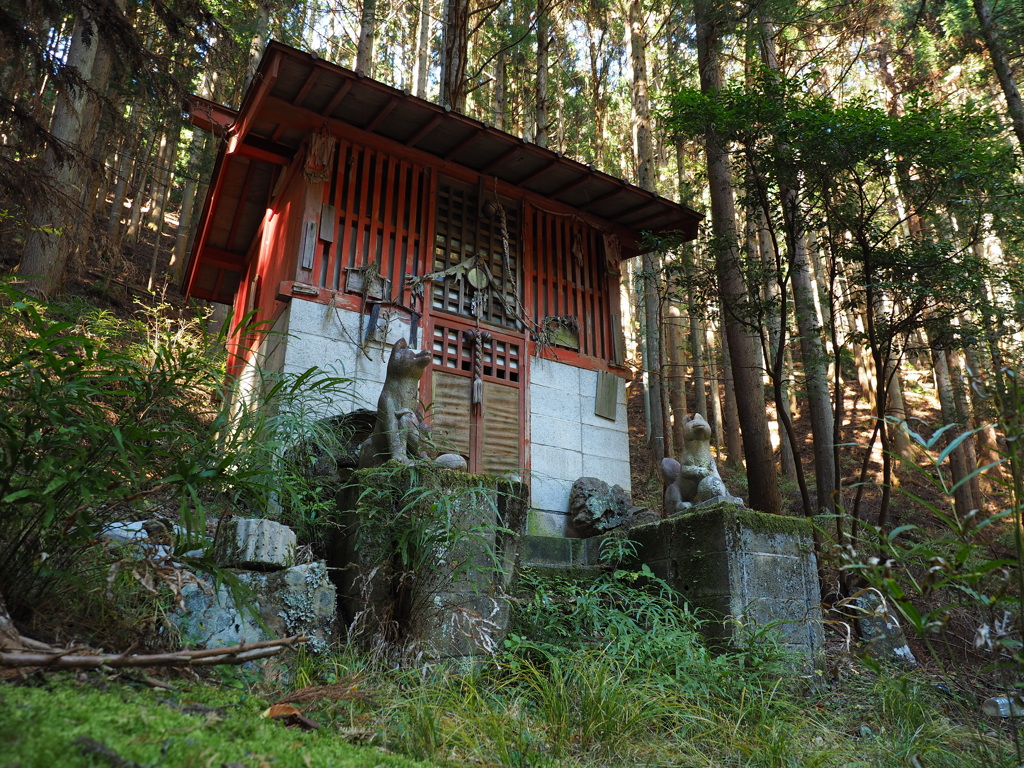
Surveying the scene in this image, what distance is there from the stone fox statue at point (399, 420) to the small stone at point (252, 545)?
1.16 m

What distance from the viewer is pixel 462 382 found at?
8320mm

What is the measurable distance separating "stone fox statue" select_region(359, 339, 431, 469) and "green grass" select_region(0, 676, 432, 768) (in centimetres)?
269

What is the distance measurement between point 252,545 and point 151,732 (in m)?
2.03

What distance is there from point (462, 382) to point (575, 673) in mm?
5207

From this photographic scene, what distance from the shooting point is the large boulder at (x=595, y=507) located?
799 centimetres

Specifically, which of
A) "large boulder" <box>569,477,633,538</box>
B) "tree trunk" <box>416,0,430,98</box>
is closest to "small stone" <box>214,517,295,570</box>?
"large boulder" <box>569,477,633,538</box>

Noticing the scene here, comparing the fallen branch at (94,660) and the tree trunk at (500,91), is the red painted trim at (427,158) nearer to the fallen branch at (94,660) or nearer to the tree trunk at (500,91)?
the fallen branch at (94,660)

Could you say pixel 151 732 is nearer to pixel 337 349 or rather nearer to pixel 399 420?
pixel 399 420

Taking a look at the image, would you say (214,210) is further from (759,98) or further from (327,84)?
(759,98)

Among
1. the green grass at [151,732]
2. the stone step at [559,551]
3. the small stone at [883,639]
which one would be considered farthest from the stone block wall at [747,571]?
the green grass at [151,732]

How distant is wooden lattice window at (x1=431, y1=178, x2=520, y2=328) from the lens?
28.6 ft

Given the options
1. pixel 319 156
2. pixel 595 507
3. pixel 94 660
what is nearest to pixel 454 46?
pixel 319 156

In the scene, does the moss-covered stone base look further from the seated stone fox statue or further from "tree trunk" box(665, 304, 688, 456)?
"tree trunk" box(665, 304, 688, 456)

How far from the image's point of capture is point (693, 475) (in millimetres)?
5852
